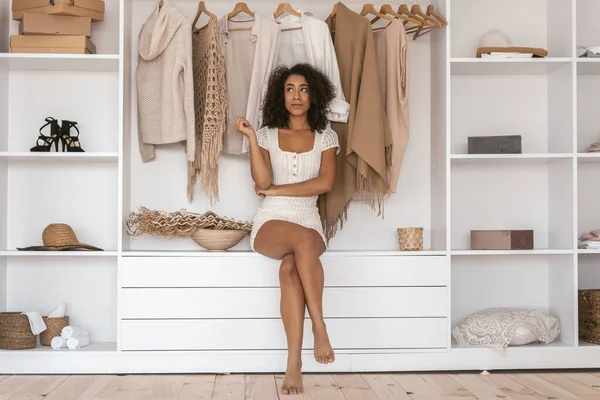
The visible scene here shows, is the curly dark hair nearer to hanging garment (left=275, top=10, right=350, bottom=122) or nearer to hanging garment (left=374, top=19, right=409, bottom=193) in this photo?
hanging garment (left=275, top=10, right=350, bottom=122)

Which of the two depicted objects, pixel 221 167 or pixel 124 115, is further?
pixel 221 167

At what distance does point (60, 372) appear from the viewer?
129 inches

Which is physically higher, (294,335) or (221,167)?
(221,167)

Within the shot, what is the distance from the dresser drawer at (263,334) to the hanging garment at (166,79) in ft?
2.49

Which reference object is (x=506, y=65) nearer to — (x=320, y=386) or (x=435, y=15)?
(x=435, y=15)

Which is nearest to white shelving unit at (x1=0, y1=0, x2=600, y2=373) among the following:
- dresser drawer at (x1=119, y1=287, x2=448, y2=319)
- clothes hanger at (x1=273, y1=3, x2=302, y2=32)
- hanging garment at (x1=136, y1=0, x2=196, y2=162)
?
dresser drawer at (x1=119, y1=287, x2=448, y2=319)

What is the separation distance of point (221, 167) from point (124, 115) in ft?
1.78

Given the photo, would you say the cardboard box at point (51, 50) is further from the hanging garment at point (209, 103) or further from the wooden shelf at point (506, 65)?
the wooden shelf at point (506, 65)

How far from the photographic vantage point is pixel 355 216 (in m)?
3.78

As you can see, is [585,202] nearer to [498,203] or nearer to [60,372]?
[498,203]

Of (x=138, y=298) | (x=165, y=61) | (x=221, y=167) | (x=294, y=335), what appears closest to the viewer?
(x=294, y=335)

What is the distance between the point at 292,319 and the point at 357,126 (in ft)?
3.10

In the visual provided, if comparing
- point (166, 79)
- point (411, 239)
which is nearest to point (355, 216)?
point (411, 239)

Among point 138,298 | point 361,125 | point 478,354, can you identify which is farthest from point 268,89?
point 478,354
